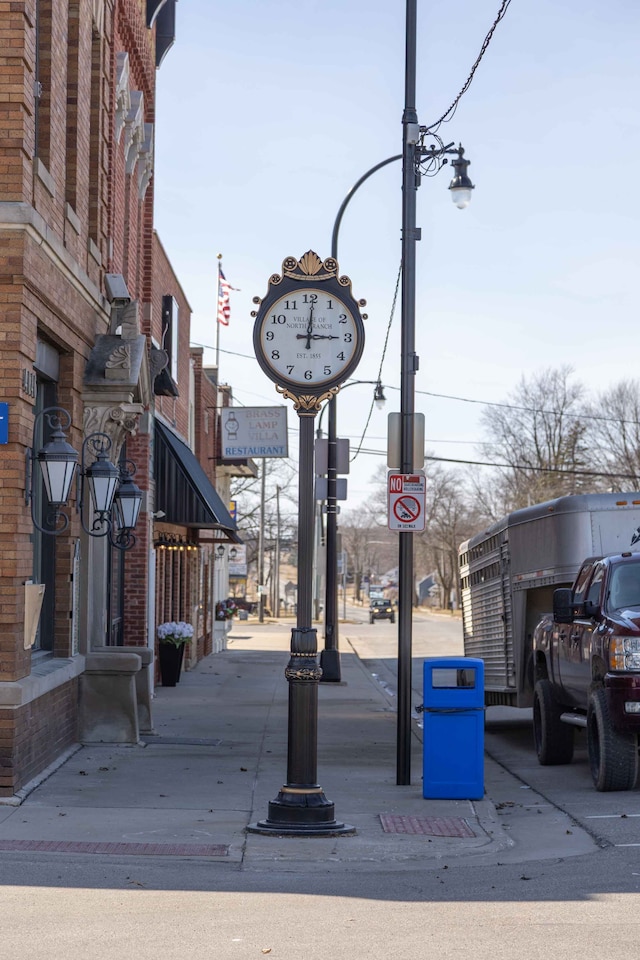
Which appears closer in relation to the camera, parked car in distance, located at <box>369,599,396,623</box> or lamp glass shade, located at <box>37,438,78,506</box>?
lamp glass shade, located at <box>37,438,78,506</box>

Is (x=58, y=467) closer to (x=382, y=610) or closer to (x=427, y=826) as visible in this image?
(x=427, y=826)

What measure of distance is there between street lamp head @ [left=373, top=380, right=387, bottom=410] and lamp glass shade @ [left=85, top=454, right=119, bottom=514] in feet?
84.2

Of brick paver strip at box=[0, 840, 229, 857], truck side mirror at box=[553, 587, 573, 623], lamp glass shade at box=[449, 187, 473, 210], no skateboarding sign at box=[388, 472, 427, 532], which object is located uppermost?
lamp glass shade at box=[449, 187, 473, 210]

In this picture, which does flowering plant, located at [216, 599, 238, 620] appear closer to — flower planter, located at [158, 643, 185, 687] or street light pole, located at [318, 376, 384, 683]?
street light pole, located at [318, 376, 384, 683]

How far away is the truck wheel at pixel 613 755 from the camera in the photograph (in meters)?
11.3

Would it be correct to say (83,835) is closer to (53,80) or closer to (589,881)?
(589,881)

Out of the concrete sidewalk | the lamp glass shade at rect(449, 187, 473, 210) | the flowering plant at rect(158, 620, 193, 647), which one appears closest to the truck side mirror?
the concrete sidewalk

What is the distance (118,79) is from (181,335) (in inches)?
361

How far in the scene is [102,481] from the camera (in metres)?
12.2

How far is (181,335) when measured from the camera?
83.8ft

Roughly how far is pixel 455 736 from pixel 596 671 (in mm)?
1549

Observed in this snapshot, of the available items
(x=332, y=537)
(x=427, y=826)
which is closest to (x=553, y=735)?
(x=427, y=826)

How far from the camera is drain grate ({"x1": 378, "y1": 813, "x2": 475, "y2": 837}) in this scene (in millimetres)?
9531

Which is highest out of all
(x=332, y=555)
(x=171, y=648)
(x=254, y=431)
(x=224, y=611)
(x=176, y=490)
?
(x=254, y=431)
